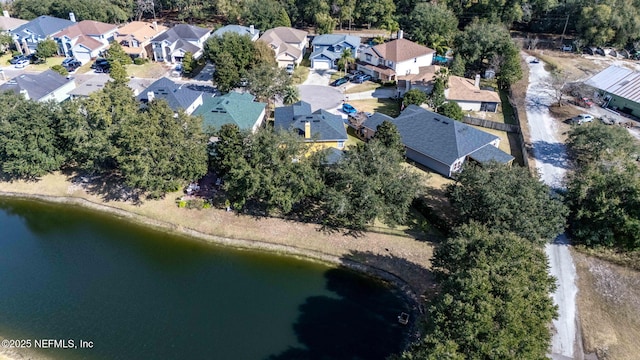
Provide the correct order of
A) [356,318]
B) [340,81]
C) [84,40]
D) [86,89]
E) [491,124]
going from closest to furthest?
[356,318]
[491,124]
[86,89]
[340,81]
[84,40]

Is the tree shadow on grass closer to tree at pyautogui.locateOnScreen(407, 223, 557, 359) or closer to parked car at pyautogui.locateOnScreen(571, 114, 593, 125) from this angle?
tree at pyautogui.locateOnScreen(407, 223, 557, 359)

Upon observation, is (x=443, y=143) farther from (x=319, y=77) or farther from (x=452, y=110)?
(x=319, y=77)

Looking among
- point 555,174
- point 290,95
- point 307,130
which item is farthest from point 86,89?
point 555,174

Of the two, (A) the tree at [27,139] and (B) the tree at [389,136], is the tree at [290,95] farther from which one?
(A) the tree at [27,139]

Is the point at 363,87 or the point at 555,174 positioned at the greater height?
the point at 363,87

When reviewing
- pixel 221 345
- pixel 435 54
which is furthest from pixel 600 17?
pixel 221 345

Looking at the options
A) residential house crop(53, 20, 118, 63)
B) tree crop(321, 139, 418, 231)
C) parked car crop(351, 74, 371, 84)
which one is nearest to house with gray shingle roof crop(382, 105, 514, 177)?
tree crop(321, 139, 418, 231)

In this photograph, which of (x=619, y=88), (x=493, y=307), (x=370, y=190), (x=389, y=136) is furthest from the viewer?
(x=619, y=88)
